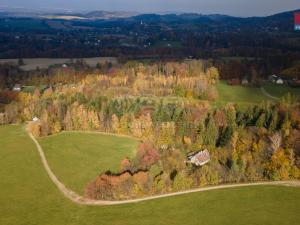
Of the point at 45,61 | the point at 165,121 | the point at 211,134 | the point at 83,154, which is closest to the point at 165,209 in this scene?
the point at 83,154

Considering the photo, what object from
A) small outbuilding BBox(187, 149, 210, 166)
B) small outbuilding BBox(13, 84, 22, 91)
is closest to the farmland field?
small outbuilding BBox(13, 84, 22, 91)

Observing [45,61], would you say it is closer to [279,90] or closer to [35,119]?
[35,119]

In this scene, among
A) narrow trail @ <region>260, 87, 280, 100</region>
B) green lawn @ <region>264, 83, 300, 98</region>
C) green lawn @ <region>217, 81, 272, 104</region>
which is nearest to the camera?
green lawn @ <region>217, 81, 272, 104</region>

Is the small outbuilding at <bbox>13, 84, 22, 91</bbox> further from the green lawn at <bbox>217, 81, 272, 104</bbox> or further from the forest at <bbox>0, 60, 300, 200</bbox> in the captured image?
the green lawn at <bbox>217, 81, 272, 104</bbox>

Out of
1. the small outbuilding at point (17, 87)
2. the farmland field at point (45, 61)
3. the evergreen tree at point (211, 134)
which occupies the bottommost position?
the evergreen tree at point (211, 134)

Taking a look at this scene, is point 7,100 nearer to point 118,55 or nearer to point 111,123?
point 111,123

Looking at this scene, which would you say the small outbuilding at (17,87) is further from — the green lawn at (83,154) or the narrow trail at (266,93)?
the narrow trail at (266,93)

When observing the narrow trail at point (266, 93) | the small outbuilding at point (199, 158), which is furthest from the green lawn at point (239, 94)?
the small outbuilding at point (199, 158)
